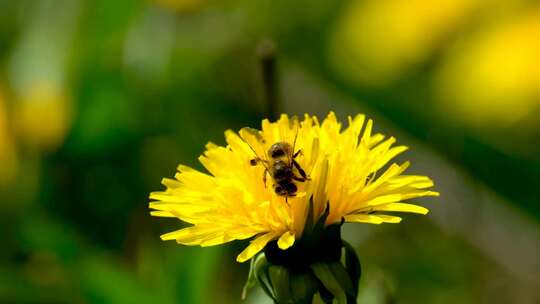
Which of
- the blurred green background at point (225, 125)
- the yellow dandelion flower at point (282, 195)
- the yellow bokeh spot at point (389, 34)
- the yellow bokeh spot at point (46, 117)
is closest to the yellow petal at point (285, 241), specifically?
the yellow dandelion flower at point (282, 195)

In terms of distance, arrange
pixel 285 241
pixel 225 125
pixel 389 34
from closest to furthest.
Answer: pixel 285 241, pixel 225 125, pixel 389 34

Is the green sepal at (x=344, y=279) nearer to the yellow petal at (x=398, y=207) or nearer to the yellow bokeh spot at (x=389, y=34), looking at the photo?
the yellow petal at (x=398, y=207)

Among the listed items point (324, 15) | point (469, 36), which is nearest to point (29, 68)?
point (324, 15)

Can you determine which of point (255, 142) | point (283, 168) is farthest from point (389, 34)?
point (283, 168)

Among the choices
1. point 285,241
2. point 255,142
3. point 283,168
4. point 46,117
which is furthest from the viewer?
point 46,117

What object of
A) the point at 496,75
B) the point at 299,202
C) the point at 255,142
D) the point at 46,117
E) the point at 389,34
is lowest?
the point at 299,202

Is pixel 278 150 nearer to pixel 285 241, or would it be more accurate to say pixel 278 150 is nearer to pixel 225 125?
pixel 285 241

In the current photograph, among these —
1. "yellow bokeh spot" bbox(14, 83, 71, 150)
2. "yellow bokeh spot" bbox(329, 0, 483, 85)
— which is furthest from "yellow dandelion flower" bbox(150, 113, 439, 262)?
"yellow bokeh spot" bbox(329, 0, 483, 85)
